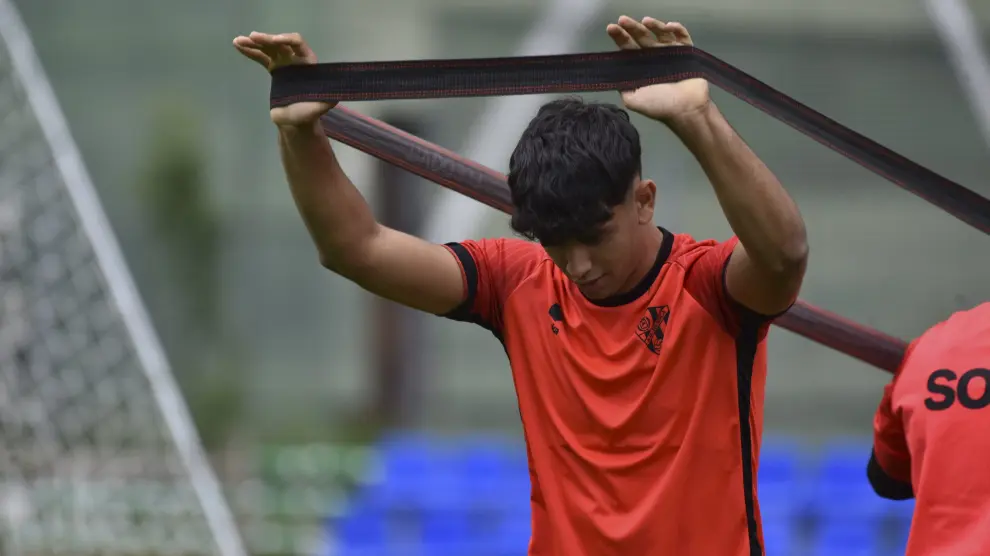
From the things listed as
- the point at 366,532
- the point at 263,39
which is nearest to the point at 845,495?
the point at 366,532

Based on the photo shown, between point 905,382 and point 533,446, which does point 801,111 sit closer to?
point 905,382

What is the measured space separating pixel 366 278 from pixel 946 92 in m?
7.90

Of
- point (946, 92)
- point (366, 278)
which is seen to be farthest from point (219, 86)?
point (366, 278)

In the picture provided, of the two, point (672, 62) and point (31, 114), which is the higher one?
point (31, 114)

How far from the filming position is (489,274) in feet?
7.35

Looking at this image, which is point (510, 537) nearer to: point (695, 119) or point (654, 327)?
point (654, 327)

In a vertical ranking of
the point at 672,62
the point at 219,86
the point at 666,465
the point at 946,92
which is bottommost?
the point at 666,465

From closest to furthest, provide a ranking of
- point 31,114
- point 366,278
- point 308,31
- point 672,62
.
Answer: point 672,62 → point 366,278 → point 31,114 → point 308,31

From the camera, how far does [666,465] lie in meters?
2.02

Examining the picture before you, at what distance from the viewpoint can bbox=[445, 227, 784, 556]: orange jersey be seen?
79.0 inches

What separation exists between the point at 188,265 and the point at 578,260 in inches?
285

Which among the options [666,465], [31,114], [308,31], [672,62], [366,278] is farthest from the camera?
[308,31]

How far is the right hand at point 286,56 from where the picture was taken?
2018 millimetres

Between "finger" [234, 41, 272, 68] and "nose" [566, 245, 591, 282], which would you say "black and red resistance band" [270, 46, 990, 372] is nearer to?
"finger" [234, 41, 272, 68]
